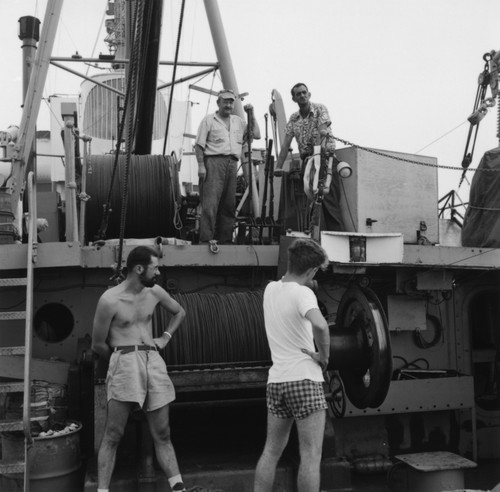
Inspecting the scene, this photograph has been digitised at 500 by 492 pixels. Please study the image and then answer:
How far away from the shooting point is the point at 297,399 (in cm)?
448

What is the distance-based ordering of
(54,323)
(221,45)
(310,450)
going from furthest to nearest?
(221,45), (54,323), (310,450)

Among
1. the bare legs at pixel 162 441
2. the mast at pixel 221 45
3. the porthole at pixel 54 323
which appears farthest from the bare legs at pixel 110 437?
the mast at pixel 221 45

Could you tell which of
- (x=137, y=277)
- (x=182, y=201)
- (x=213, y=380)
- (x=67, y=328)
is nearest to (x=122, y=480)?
(x=213, y=380)

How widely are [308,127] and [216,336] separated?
300 cm

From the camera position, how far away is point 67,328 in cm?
780

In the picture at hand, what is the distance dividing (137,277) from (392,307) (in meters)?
3.40

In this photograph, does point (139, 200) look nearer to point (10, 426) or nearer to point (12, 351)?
point (12, 351)

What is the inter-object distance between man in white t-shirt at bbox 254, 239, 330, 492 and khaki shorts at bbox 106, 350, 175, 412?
0.92 m

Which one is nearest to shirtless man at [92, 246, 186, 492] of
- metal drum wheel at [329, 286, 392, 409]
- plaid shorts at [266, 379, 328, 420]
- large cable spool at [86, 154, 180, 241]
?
plaid shorts at [266, 379, 328, 420]

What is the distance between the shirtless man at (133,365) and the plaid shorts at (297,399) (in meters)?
0.97

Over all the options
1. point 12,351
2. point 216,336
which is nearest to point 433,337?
point 216,336

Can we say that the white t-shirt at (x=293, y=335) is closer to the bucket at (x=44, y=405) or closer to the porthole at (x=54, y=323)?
the bucket at (x=44, y=405)

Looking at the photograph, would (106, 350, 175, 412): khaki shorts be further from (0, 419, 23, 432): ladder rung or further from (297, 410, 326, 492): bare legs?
(297, 410, 326, 492): bare legs

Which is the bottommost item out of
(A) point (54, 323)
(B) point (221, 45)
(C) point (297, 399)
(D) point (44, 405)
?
(D) point (44, 405)
